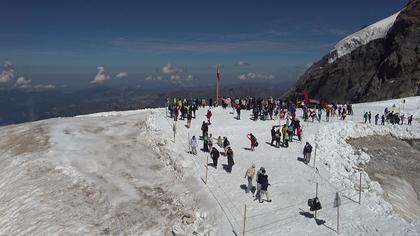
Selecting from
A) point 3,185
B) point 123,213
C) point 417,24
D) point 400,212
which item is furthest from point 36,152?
point 417,24

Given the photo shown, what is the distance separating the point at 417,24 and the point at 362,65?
1417cm

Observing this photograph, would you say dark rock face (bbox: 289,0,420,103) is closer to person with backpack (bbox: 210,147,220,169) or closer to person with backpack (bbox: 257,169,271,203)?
person with backpack (bbox: 210,147,220,169)

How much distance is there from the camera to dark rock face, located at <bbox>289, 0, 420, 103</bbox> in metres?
81.4

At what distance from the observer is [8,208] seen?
2392 centimetres

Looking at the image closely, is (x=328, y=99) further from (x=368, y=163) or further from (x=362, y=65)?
(x=368, y=163)

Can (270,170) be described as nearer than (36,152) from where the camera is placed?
Yes

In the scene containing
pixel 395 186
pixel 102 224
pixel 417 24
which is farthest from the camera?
pixel 417 24

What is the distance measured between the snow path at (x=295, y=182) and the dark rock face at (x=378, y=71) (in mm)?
46509

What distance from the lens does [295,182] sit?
2459cm

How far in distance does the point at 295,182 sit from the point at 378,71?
72.6 m

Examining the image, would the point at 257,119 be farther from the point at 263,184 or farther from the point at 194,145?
the point at 263,184

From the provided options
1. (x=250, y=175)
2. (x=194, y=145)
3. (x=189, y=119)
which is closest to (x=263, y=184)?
(x=250, y=175)

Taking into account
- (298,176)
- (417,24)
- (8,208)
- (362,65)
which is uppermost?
(417,24)

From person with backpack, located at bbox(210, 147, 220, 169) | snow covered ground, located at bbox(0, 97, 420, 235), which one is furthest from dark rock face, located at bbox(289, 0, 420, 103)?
person with backpack, located at bbox(210, 147, 220, 169)
